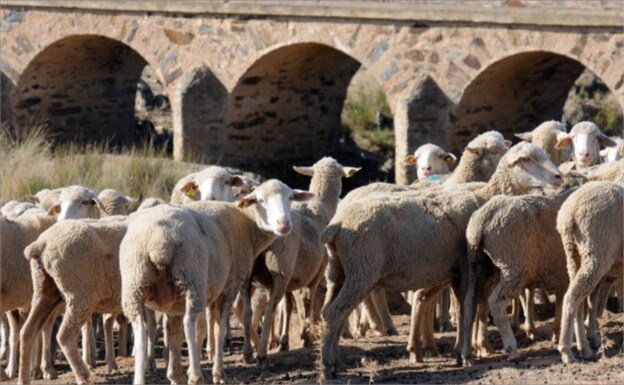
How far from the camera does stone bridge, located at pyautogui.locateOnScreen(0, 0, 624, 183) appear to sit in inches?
810

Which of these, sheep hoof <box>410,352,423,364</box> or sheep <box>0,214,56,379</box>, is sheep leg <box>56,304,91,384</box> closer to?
sheep <box>0,214,56,379</box>

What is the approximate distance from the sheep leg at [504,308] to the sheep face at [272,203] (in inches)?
65.5

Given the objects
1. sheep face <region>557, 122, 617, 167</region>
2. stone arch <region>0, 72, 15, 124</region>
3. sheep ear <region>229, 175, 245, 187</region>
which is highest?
stone arch <region>0, 72, 15, 124</region>

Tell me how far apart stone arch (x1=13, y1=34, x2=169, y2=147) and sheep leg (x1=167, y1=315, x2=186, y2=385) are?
42.1ft

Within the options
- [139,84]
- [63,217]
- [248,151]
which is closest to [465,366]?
[63,217]

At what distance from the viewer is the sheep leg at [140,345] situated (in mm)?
11133

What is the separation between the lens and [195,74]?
22984 mm

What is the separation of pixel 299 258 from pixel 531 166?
83.0 inches

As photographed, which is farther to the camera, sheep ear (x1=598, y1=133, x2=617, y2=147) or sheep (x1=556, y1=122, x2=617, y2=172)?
sheep ear (x1=598, y1=133, x2=617, y2=147)

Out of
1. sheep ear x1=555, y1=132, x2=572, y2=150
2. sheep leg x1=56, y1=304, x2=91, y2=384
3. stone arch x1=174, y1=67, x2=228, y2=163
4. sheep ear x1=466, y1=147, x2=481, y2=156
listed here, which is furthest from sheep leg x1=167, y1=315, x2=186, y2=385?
stone arch x1=174, y1=67, x2=228, y2=163

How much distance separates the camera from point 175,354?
11805mm

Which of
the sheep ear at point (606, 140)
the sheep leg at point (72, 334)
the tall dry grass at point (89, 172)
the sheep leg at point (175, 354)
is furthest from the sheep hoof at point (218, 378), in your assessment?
the tall dry grass at point (89, 172)

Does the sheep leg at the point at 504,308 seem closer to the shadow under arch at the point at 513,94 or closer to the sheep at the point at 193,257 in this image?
the sheep at the point at 193,257

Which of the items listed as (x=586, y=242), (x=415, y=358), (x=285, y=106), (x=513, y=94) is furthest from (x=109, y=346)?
(x=285, y=106)
